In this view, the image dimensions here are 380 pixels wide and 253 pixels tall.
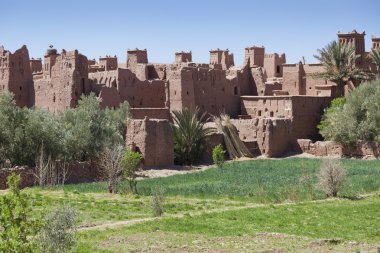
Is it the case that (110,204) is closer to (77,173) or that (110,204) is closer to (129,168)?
(129,168)

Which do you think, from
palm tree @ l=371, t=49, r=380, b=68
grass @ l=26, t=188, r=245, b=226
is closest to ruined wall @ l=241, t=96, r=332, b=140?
palm tree @ l=371, t=49, r=380, b=68

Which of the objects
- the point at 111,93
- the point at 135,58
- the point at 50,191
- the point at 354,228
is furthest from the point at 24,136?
the point at 135,58

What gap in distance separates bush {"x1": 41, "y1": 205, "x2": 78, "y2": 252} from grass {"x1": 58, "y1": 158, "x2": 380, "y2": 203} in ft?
45.7

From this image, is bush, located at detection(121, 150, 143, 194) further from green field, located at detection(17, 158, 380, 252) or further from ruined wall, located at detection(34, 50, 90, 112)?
ruined wall, located at detection(34, 50, 90, 112)

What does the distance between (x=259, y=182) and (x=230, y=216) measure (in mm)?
9499

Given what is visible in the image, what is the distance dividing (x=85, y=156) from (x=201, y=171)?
233 inches

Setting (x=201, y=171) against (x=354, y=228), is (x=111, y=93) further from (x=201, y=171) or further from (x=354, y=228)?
→ (x=354, y=228)

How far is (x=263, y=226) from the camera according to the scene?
818 inches

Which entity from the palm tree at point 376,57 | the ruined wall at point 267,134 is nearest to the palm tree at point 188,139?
the ruined wall at point 267,134

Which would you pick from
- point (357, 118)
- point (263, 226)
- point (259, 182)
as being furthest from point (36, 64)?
point (263, 226)

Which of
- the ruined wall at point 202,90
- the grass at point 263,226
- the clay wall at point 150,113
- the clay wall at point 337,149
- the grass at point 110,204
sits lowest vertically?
the grass at point 263,226

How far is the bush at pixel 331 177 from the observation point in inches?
1037

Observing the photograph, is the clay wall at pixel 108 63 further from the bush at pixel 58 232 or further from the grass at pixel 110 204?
the bush at pixel 58 232

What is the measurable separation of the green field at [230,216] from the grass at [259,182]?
0.04m
